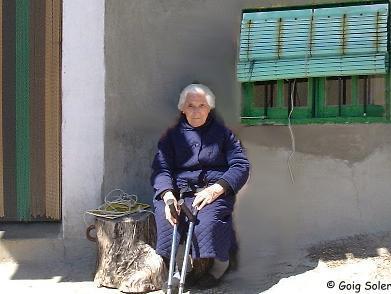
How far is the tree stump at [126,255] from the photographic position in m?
4.03

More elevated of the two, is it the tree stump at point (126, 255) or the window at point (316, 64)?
the window at point (316, 64)

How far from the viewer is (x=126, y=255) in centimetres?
409

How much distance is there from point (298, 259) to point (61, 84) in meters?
2.17

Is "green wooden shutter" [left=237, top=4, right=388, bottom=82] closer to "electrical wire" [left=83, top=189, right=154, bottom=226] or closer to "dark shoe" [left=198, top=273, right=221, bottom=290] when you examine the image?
"electrical wire" [left=83, top=189, right=154, bottom=226]

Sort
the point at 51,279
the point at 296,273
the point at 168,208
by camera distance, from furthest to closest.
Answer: the point at 51,279 < the point at 296,273 < the point at 168,208

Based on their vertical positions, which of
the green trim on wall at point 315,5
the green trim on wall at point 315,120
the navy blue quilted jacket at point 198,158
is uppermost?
the green trim on wall at point 315,5

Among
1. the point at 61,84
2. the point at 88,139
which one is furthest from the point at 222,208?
the point at 61,84

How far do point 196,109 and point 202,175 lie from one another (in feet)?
1.50

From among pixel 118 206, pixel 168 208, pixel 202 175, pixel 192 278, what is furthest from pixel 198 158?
pixel 192 278

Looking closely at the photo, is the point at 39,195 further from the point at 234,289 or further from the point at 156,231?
the point at 234,289

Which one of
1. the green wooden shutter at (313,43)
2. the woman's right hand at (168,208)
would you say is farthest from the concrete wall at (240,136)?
the woman's right hand at (168,208)

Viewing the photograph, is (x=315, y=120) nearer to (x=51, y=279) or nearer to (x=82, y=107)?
(x=82, y=107)

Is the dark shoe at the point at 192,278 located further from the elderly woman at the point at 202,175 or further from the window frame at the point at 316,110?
the window frame at the point at 316,110

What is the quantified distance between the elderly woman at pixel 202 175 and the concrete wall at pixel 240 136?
0.25 m
